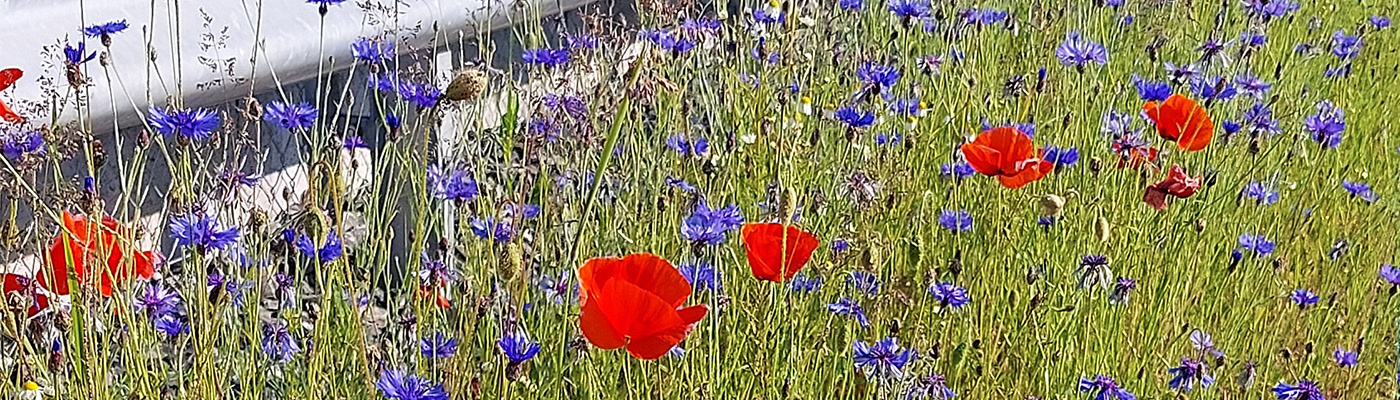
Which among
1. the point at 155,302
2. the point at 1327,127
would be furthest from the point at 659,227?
the point at 1327,127

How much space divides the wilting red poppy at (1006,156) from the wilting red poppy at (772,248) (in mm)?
426


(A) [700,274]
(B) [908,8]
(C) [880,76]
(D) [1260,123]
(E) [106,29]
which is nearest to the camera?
(E) [106,29]

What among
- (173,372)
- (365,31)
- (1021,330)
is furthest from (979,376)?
(173,372)

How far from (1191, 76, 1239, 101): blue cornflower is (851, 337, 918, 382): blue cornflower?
1217 mm

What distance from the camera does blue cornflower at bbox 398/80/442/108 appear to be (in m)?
1.85

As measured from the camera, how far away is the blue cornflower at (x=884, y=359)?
1.79 meters

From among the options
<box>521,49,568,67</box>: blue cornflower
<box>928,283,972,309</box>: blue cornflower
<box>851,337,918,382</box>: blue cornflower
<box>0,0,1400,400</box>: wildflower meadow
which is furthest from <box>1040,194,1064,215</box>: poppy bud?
<box>521,49,568,67</box>: blue cornflower

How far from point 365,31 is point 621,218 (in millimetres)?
532

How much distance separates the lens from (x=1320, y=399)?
191cm

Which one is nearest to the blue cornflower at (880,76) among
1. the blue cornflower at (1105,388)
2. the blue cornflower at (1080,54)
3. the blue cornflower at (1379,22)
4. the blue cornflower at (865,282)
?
the blue cornflower at (1080,54)

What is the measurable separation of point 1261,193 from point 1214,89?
260 mm

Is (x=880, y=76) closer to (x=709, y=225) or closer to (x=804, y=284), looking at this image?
(x=804, y=284)

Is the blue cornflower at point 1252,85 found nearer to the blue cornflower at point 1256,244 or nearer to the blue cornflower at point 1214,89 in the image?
the blue cornflower at point 1214,89

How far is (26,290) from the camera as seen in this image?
1592 millimetres
